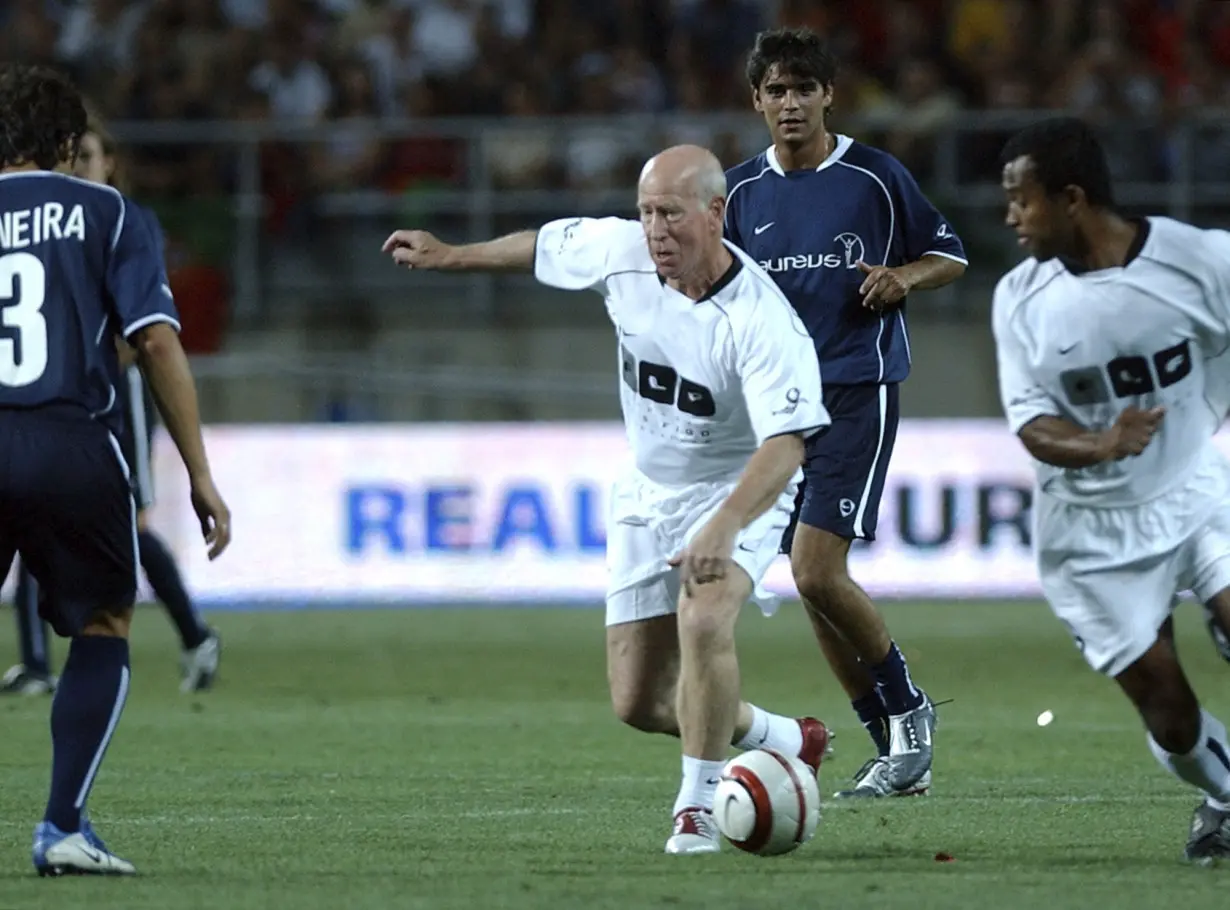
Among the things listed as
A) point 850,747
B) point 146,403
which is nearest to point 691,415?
point 850,747

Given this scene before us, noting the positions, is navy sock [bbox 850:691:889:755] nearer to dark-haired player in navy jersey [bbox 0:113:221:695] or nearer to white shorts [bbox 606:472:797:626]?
white shorts [bbox 606:472:797:626]

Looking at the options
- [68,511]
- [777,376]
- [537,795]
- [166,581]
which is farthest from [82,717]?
[166,581]

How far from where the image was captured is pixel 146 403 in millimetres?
12398

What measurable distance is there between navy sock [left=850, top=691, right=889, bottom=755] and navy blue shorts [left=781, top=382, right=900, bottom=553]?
0.58 meters

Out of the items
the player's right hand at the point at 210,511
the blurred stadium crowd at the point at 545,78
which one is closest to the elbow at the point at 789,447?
the player's right hand at the point at 210,511

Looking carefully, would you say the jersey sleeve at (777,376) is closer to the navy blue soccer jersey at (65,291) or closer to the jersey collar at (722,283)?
the jersey collar at (722,283)

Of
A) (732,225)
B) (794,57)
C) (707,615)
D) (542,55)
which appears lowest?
(707,615)

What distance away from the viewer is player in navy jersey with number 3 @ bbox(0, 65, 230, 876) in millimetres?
5742

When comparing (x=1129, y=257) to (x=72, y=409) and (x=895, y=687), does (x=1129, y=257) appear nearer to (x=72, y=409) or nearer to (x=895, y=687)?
(x=895, y=687)

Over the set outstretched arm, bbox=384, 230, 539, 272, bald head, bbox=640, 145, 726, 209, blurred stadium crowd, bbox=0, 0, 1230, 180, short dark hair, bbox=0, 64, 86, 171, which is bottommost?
outstretched arm, bbox=384, 230, 539, 272

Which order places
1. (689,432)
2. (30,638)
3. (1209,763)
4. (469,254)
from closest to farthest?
(1209,763) < (689,432) < (469,254) < (30,638)

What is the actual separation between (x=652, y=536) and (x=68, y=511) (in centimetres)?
175

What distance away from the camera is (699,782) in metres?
6.23

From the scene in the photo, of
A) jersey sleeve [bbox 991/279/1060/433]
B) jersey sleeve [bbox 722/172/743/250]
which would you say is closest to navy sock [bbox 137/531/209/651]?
jersey sleeve [bbox 722/172/743/250]
